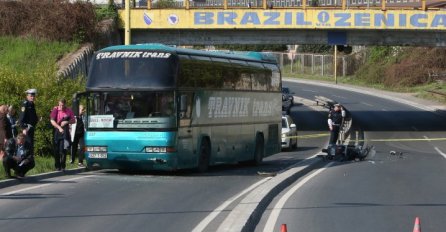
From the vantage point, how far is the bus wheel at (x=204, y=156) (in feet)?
72.9

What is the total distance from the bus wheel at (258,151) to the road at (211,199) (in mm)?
425

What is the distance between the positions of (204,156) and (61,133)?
3.61 m

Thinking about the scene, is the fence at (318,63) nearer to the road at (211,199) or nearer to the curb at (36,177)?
the road at (211,199)

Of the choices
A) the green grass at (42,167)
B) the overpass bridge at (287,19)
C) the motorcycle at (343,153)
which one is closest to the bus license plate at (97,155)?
the green grass at (42,167)

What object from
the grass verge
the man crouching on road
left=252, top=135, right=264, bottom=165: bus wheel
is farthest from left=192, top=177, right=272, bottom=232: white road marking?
the grass verge

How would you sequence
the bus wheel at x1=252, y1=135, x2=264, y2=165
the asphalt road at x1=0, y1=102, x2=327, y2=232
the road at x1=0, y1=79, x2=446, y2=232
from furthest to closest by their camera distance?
the bus wheel at x1=252, y1=135, x2=264, y2=165
the road at x1=0, y1=79, x2=446, y2=232
the asphalt road at x1=0, y1=102, x2=327, y2=232

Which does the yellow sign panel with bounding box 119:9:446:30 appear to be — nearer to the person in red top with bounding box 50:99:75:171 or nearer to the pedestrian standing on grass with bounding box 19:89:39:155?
the person in red top with bounding box 50:99:75:171

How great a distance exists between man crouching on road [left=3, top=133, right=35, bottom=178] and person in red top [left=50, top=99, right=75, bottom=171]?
2.29 metres

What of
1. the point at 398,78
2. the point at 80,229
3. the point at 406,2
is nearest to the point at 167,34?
the point at 80,229

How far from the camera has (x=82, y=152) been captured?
2317 centimetres

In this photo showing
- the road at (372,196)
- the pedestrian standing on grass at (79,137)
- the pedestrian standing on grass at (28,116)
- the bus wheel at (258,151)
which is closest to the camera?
the road at (372,196)

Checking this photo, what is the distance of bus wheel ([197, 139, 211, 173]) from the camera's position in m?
22.2

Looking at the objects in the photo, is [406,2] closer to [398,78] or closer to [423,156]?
[398,78]

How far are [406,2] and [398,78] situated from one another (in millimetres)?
16071
